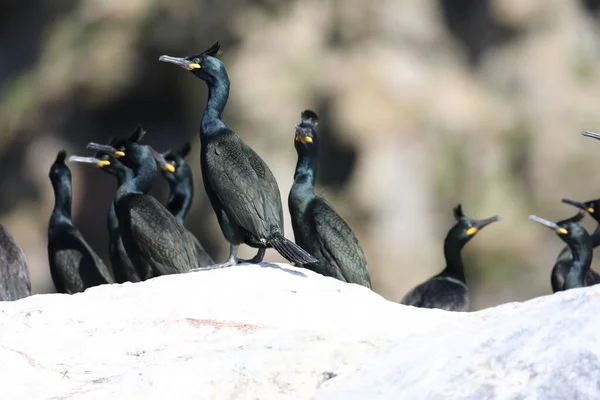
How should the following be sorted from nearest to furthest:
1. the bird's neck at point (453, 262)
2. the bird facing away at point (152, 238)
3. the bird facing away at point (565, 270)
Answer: the bird facing away at point (152, 238)
the bird's neck at point (453, 262)
the bird facing away at point (565, 270)

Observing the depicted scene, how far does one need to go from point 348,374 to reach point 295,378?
0.21 m

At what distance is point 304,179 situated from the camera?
863 cm

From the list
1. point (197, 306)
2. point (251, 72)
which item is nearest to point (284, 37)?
point (251, 72)

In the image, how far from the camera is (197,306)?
20.3 feet

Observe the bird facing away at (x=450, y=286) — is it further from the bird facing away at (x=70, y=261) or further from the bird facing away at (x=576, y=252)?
the bird facing away at (x=70, y=261)

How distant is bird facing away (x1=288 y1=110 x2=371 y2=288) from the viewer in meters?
8.47

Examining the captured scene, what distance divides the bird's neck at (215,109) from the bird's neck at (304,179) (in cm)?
74

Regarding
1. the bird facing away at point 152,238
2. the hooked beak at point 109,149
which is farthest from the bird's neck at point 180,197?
the bird facing away at point 152,238

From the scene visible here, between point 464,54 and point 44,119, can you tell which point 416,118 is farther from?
point 44,119

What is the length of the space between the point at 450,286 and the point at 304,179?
2.18m

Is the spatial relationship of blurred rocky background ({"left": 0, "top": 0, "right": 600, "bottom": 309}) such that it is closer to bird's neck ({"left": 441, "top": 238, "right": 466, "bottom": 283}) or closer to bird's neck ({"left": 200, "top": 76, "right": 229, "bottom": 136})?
bird's neck ({"left": 441, "top": 238, "right": 466, "bottom": 283})

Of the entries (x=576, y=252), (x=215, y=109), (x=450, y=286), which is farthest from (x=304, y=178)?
(x=576, y=252)

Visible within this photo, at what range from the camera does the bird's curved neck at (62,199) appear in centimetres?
991

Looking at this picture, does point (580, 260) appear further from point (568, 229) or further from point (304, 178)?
point (304, 178)
